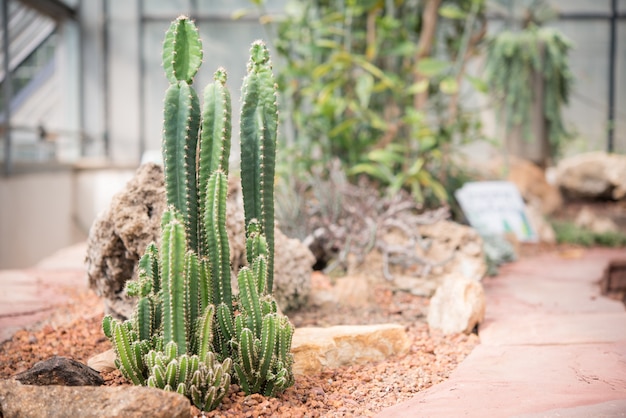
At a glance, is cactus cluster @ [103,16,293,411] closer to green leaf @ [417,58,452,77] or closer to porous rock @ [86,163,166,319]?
porous rock @ [86,163,166,319]

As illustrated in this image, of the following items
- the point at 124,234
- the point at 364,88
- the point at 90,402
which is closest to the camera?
the point at 90,402

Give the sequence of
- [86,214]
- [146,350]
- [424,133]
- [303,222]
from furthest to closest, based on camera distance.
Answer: [86,214] < [424,133] < [303,222] < [146,350]

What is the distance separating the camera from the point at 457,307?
3.04m

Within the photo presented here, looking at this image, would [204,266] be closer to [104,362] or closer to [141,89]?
[104,362]

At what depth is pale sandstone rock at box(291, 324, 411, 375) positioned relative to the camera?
2477 millimetres

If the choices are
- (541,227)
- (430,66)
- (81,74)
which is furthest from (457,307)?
(81,74)

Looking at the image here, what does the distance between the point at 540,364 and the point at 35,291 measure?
2.72 metres

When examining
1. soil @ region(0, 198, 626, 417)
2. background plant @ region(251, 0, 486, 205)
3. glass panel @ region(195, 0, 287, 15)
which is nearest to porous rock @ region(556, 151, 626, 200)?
background plant @ region(251, 0, 486, 205)

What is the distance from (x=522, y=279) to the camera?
4.44 m

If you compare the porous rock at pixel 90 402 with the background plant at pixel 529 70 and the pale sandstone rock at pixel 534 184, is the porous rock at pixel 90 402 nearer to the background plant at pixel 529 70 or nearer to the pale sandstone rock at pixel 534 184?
the background plant at pixel 529 70

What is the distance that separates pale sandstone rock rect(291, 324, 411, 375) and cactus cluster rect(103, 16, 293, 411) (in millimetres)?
256

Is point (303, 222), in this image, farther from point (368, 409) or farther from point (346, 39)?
point (368, 409)

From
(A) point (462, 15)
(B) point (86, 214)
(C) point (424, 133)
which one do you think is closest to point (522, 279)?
(C) point (424, 133)

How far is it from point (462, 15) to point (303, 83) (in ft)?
5.07
